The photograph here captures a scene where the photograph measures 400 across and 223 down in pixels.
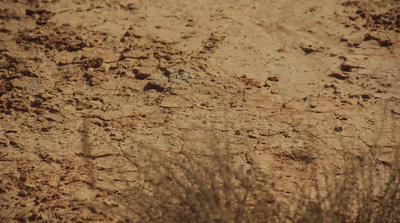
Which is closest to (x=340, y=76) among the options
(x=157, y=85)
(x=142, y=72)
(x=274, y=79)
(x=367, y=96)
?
(x=367, y=96)

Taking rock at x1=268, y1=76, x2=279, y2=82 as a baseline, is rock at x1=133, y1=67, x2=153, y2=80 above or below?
below

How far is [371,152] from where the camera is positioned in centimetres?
212

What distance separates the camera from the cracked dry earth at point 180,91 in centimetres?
205

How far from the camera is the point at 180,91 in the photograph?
2611 millimetres

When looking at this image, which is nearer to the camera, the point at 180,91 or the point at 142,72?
the point at 180,91

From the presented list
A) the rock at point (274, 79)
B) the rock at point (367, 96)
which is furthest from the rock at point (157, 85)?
the rock at point (367, 96)

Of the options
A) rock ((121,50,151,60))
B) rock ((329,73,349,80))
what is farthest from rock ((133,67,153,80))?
rock ((329,73,349,80))

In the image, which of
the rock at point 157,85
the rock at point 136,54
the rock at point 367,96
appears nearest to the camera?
the rock at point 367,96

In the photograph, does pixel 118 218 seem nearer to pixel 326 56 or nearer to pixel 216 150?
pixel 216 150

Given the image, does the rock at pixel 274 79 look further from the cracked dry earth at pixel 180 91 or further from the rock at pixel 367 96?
the rock at pixel 367 96

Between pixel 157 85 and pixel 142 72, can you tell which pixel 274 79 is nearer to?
pixel 157 85

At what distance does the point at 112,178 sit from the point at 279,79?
136 cm

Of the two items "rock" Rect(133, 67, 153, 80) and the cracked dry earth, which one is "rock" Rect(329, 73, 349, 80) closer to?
the cracked dry earth

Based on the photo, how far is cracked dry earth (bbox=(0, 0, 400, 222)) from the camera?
2047 millimetres
